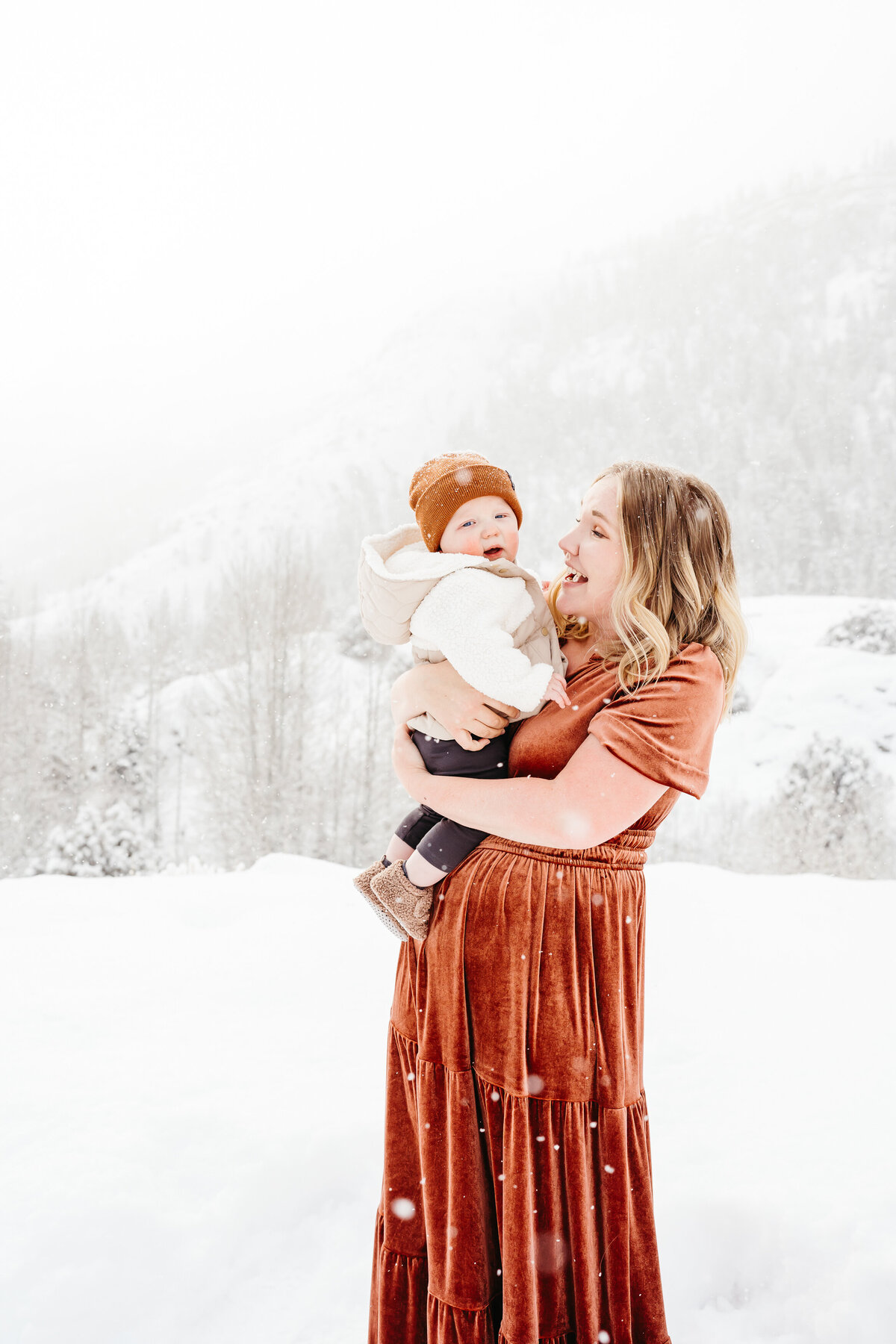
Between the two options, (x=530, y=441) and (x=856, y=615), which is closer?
(x=856, y=615)

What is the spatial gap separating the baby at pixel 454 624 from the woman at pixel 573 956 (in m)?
0.07

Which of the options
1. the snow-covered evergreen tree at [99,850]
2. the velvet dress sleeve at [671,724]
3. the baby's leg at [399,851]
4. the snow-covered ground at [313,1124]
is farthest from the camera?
the snow-covered evergreen tree at [99,850]

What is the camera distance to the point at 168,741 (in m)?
23.6

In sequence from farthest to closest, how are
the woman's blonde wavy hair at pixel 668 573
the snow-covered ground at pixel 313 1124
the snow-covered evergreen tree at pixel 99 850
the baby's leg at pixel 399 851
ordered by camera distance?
the snow-covered evergreen tree at pixel 99 850 → the snow-covered ground at pixel 313 1124 → the baby's leg at pixel 399 851 → the woman's blonde wavy hair at pixel 668 573

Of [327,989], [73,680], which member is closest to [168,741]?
[73,680]

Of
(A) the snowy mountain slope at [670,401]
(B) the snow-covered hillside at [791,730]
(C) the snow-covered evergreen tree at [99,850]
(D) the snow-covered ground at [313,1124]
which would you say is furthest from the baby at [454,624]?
(A) the snowy mountain slope at [670,401]

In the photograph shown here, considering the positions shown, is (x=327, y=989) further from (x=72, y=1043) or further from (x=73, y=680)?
(x=73, y=680)

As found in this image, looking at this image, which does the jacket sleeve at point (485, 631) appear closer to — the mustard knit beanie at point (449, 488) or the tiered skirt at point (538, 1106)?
the mustard knit beanie at point (449, 488)

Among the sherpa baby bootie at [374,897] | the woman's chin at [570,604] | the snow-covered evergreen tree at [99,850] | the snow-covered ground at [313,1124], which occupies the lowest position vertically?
the snow-covered evergreen tree at [99,850]

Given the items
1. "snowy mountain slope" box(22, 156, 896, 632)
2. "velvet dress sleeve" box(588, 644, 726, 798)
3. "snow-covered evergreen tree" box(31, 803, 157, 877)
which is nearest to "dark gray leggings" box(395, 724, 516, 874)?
"velvet dress sleeve" box(588, 644, 726, 798)

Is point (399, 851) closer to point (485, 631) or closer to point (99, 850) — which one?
point (485, 631)

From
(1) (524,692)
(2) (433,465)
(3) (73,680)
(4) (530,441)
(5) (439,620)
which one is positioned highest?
(4) (530,441)

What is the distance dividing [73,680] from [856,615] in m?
24.6

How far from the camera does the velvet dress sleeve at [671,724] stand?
117 centimetres
